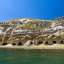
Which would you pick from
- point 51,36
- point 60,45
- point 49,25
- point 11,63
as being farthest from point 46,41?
point 49,25

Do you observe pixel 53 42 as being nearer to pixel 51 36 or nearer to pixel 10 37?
pixel 51 36

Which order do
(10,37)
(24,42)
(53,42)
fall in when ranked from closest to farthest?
(53,42) < (24,42) < (10,37)

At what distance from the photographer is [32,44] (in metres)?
116

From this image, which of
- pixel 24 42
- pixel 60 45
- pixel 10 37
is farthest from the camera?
pixel 10 37

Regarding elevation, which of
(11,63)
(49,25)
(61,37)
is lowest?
(11,63)

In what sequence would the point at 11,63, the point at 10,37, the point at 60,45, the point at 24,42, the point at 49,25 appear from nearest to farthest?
the point at 11,63 < the point at 60,45 < the point at 24,42 < the point at 10,37 < the point at 49,25

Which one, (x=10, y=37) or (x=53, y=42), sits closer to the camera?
(x=53, y=42)

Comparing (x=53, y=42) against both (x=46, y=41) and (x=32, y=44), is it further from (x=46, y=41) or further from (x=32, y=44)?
(x=32, y=44)

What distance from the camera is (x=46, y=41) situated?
370 ft

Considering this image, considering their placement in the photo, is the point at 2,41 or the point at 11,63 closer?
the point at 11,63

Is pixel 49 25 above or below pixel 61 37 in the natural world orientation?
above

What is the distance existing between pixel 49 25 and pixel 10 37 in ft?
233

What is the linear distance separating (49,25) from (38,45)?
8420 centimetres

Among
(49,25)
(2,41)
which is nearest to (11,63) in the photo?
(2,41)
